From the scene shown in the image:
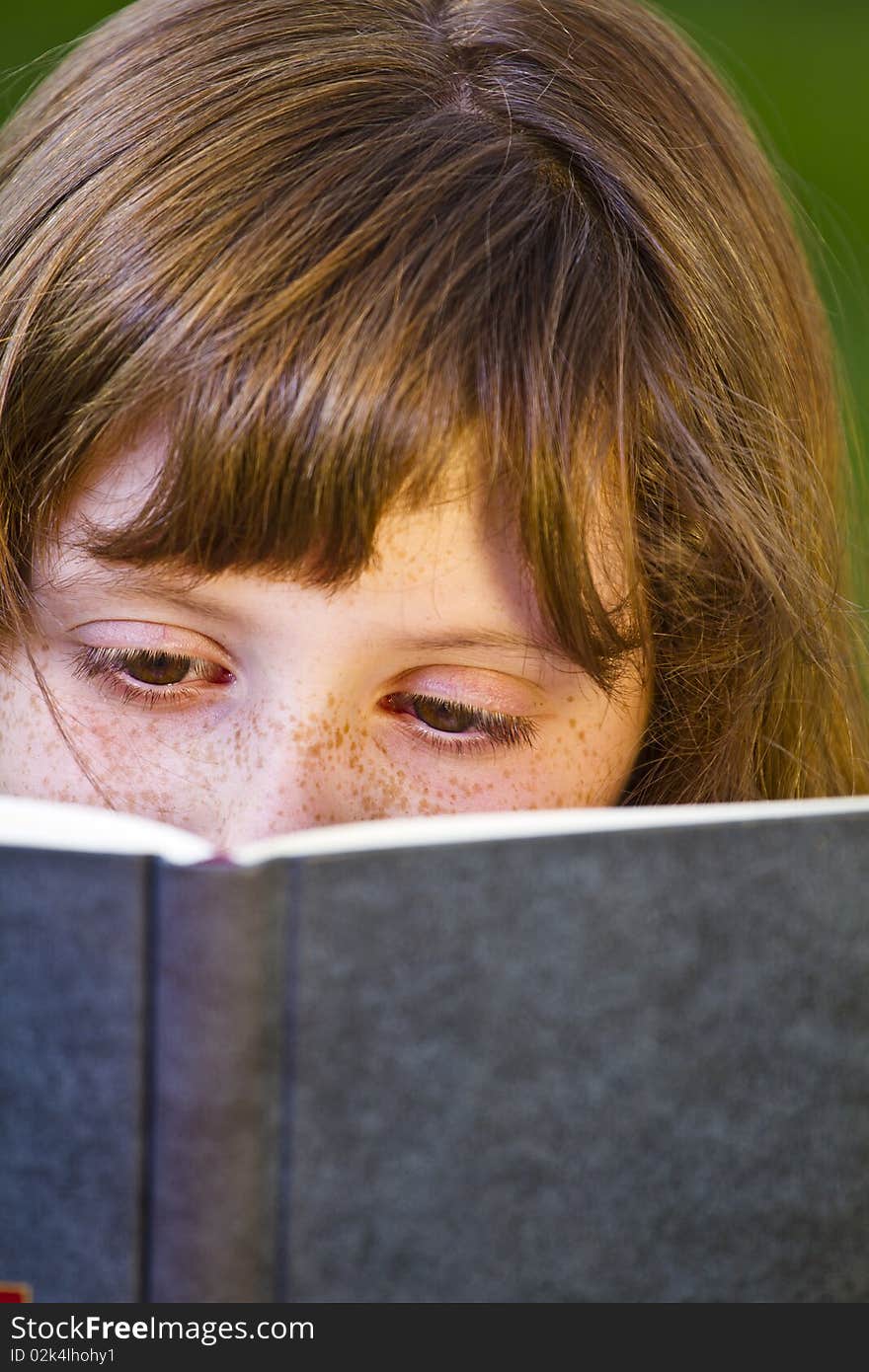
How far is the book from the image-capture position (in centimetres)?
48

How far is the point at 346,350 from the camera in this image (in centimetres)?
73

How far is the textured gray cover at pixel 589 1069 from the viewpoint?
0.50 m

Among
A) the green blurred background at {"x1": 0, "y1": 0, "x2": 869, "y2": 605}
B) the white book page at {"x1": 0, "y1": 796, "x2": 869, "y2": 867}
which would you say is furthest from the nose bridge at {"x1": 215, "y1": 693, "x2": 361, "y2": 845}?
the green blurred background at {"x1": 0, "y1": 0, "x2": 869, "y2": 605}

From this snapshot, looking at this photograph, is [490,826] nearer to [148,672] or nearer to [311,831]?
[311,831]

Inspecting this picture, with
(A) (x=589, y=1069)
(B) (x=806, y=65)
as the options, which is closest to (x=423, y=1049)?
(A) (x=589, y=1069)

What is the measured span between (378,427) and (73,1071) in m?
0.36

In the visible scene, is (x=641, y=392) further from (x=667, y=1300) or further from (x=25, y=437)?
(x=667, y=1300)

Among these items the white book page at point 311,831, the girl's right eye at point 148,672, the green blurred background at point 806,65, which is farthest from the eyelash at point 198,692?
the green blurred background at point 806,65

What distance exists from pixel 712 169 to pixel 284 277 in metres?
0.36

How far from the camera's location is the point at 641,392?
0.82 metres

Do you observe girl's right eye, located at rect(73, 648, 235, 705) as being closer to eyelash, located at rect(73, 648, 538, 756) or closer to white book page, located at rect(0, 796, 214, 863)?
eyelash, located at rect(73, 648, 538, 756)

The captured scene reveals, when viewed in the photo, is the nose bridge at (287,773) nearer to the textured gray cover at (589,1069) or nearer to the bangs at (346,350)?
the bangs at (346,350)

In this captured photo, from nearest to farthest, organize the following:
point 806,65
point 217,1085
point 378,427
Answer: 1. point 217,1085
2. point 378,427
3. point 806,65

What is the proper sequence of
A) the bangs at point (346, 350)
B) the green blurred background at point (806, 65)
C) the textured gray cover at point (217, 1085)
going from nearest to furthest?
the textured gray cover at point (217, 1085) → the bangs at point (346, 350) → the green blurred background at point (806, 65)
